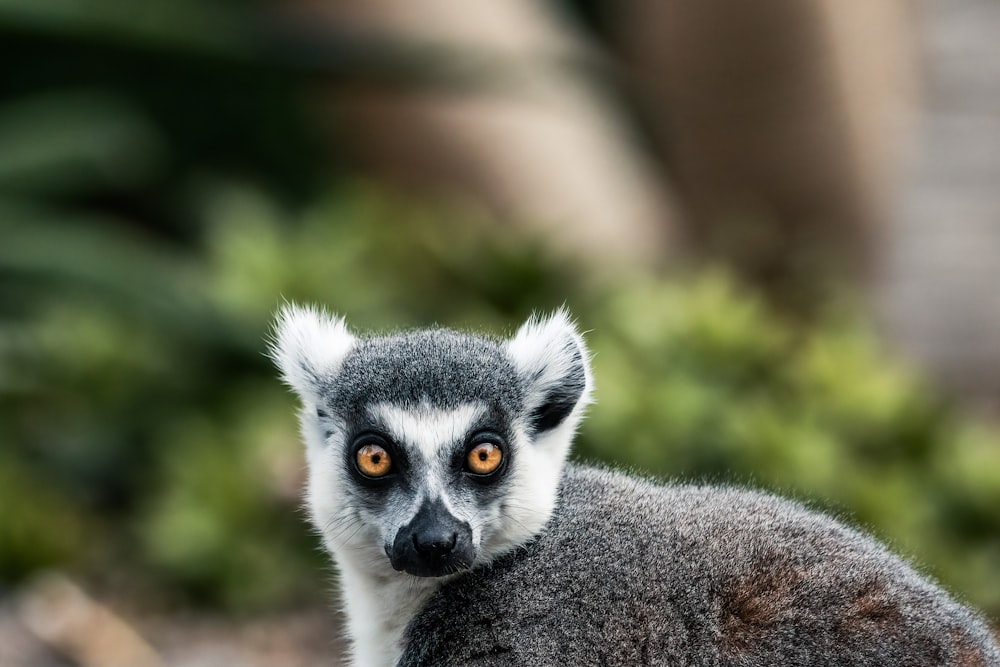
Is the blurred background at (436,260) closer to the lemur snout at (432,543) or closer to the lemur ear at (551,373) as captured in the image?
the lemur ear at (551,373)

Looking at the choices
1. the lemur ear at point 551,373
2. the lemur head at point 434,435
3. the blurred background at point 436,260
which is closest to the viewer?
the lemur head at point 434,435

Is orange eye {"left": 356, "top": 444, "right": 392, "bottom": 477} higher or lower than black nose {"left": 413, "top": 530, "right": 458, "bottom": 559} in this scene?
higher

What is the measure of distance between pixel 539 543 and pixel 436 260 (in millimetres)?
4675

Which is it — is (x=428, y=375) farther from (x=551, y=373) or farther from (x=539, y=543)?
(x=539, y=543)

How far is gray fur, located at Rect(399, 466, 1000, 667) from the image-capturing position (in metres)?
2.77

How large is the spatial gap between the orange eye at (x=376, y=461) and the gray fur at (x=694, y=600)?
1.07 ft

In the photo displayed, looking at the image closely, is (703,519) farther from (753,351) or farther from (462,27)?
(462,27)

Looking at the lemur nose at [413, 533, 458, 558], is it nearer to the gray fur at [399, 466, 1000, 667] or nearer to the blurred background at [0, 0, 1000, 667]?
the gray fur at [399, 466, 1000, 667]

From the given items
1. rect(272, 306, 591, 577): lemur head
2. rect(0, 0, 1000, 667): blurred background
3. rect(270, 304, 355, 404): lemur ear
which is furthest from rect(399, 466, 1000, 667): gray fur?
rect(0, 0, 1000, 667): blurred background

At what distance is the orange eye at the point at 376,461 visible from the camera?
2990mm

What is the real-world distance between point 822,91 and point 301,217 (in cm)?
393

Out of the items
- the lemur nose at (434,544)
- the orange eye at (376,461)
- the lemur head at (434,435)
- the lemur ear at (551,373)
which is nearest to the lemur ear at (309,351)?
the lemur head at (434,435)

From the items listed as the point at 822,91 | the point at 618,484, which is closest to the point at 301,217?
the point at 822,91

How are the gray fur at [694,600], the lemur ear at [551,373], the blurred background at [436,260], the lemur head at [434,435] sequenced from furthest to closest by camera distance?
the blurred background at [436,260], the lemur ear at [551,373], the lemur head at [434,435], the gray fur at [694,600]
